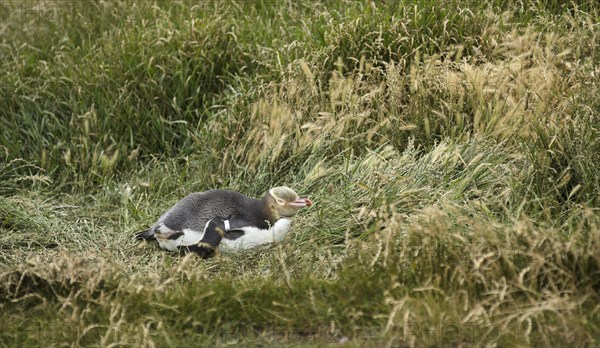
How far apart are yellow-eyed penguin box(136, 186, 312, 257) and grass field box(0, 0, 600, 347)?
112 mm

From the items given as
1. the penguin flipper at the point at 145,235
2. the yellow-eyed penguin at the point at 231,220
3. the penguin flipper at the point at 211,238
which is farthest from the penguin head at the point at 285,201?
the penguin flipper at the point at 145,235

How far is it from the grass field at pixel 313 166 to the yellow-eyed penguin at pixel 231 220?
0.11 meters

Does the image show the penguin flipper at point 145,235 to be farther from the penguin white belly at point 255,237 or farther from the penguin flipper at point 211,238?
the penguin white belly at point 255,237

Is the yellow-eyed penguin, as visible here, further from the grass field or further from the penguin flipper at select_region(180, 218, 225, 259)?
the grass field

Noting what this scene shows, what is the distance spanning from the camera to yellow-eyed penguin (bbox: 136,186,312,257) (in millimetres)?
5688

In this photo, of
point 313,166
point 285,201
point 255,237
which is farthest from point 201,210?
point 313,166

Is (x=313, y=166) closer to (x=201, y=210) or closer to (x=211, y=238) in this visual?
(x=201, y=210)

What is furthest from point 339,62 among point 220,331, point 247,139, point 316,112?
point 220,331

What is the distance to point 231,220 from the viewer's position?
18.7 feet

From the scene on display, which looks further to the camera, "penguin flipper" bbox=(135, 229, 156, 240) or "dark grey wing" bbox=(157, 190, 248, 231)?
"penguin flipper" bbox=(135, 229, 156, 240)

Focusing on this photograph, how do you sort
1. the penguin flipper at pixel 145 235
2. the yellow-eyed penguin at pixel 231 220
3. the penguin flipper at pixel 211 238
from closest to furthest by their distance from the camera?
the penguin flipper at pixel 211 238 → the yellow-eyed penguin at pixel 231 220 → the penguin flipper at pixel 145 235

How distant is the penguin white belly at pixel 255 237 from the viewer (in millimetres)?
5691

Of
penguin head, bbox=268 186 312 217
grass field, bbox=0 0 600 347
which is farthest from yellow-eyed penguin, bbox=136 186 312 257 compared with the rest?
grass field, bbox=0 0 600 347

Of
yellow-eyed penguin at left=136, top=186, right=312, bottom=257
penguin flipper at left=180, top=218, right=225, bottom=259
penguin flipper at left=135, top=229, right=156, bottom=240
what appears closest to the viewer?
penguin flipper at left=180, top=218, right=225, bottom=259
